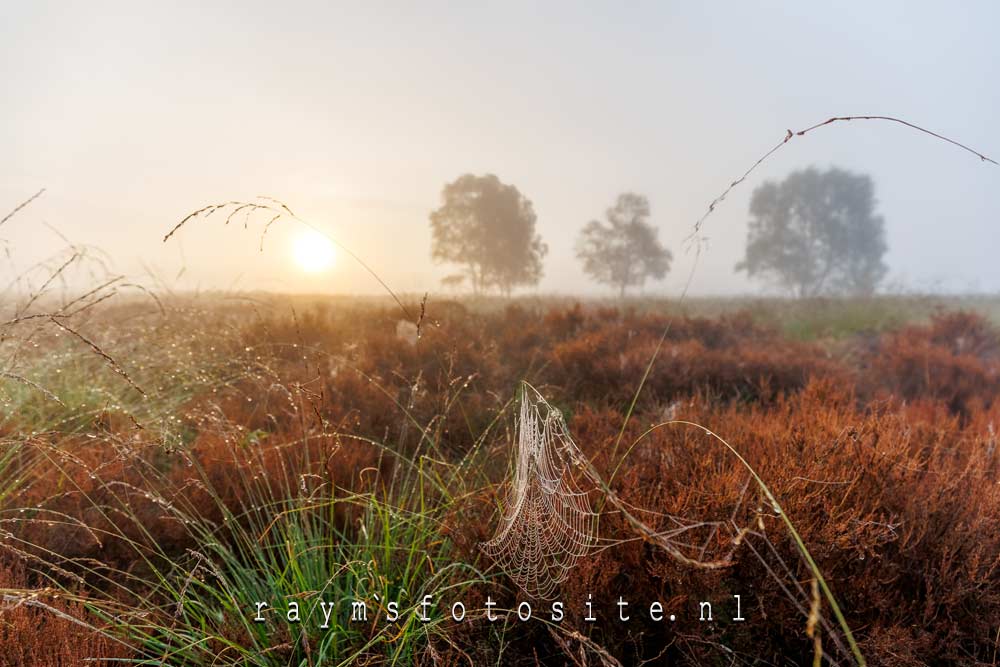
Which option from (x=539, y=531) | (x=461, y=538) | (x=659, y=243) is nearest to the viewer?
(x=539, y=531)

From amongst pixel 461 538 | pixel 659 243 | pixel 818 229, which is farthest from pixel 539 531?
pixel 818 229

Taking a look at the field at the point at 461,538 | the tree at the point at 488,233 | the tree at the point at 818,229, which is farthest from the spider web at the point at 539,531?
the tree at the point at 818,229

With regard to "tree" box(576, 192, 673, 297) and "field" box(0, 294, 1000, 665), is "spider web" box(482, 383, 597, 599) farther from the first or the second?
"tree" box(576, 192, 673, 297)

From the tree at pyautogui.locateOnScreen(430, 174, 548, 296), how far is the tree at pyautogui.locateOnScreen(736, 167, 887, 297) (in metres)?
21.5

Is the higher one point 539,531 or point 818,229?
point 818,229

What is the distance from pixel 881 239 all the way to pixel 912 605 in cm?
4642

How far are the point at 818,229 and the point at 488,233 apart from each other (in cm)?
2736

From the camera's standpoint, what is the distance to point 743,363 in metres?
5.36

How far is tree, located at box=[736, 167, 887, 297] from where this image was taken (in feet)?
124

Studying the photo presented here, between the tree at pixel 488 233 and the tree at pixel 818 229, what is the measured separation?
21521mm

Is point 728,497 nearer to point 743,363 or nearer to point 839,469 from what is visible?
point 839,469

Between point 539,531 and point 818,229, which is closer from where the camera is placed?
point 539,531

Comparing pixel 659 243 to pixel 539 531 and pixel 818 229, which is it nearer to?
pixel 818 229

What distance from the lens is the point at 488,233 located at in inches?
917
